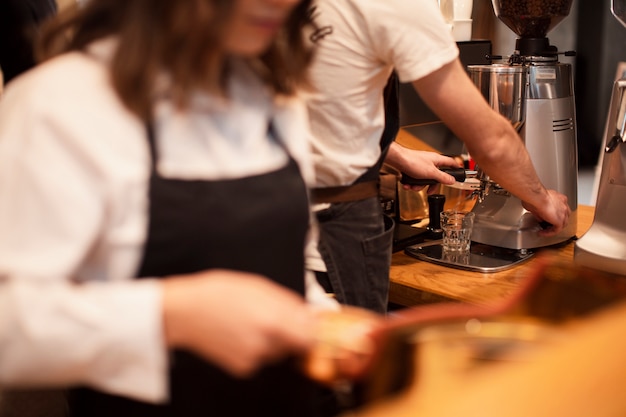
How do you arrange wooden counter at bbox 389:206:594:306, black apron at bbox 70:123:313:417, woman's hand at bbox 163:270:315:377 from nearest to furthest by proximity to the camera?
woman's hand at bbox 163:270:315:377
black apron at bbox 70:123:313:417
wooden counter at bbox 389:206:594:306

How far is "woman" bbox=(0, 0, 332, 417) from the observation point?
722mm

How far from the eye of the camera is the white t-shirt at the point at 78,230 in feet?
2.37

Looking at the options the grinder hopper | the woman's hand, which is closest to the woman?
the woman's hand

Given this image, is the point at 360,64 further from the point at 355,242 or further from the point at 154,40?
the point at 154,40

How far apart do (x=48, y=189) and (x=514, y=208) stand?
1.32m

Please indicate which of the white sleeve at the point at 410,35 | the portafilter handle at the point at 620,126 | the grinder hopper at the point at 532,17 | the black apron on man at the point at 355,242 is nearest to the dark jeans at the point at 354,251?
the black apron on man at the point at 355,242

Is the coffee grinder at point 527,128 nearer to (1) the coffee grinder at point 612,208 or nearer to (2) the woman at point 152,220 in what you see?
(1) the coffee grinder at point 612,208

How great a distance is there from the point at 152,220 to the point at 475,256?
46.3 inches

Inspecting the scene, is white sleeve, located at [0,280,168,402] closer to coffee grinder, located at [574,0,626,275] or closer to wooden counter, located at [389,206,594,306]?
wooden counter, located at [389,206,594,306]

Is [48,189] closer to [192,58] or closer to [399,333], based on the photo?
[192,58]

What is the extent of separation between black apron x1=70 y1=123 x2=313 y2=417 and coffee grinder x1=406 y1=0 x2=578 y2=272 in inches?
36.3

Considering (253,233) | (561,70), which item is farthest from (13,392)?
(561,70)

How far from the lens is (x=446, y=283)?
1.67m

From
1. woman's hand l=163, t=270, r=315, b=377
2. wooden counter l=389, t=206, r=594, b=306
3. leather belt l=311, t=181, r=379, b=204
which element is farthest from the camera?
wooden counter l=389, t=206, r=594, b=306
